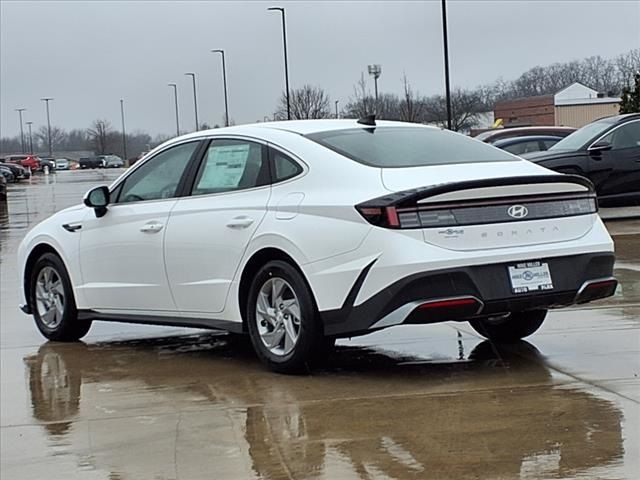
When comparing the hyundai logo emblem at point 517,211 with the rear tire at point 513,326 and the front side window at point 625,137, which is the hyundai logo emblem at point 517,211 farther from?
the front side window at point 625,137

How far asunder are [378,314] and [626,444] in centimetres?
167

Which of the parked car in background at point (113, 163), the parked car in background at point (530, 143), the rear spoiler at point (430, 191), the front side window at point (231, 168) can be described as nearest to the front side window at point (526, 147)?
the parked car in background at point (530, 143)

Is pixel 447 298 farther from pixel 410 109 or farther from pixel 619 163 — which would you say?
pixel 410 109

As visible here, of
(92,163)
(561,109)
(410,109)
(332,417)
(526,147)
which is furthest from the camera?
(92,163)

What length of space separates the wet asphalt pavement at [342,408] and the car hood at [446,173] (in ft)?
3.89

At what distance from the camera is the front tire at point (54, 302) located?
27.0 ft

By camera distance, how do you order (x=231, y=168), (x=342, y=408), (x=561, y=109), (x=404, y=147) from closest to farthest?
(x=342, y=408), (x=404, y=147), (x=231, y=168), (x=561, y=109)

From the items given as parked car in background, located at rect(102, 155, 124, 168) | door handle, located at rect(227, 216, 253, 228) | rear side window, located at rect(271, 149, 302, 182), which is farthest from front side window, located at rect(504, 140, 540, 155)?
parked car in background, located at rect(102, 155, 124, 168)

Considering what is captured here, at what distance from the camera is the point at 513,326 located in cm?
743

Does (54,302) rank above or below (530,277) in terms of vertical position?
below

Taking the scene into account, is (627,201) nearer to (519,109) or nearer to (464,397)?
(464,397)

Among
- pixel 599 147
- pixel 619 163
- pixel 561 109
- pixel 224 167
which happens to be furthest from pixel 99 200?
pixel 561 109

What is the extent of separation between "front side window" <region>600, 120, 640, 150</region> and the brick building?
48916 millimetres

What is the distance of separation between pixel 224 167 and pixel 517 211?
84.6 inches
